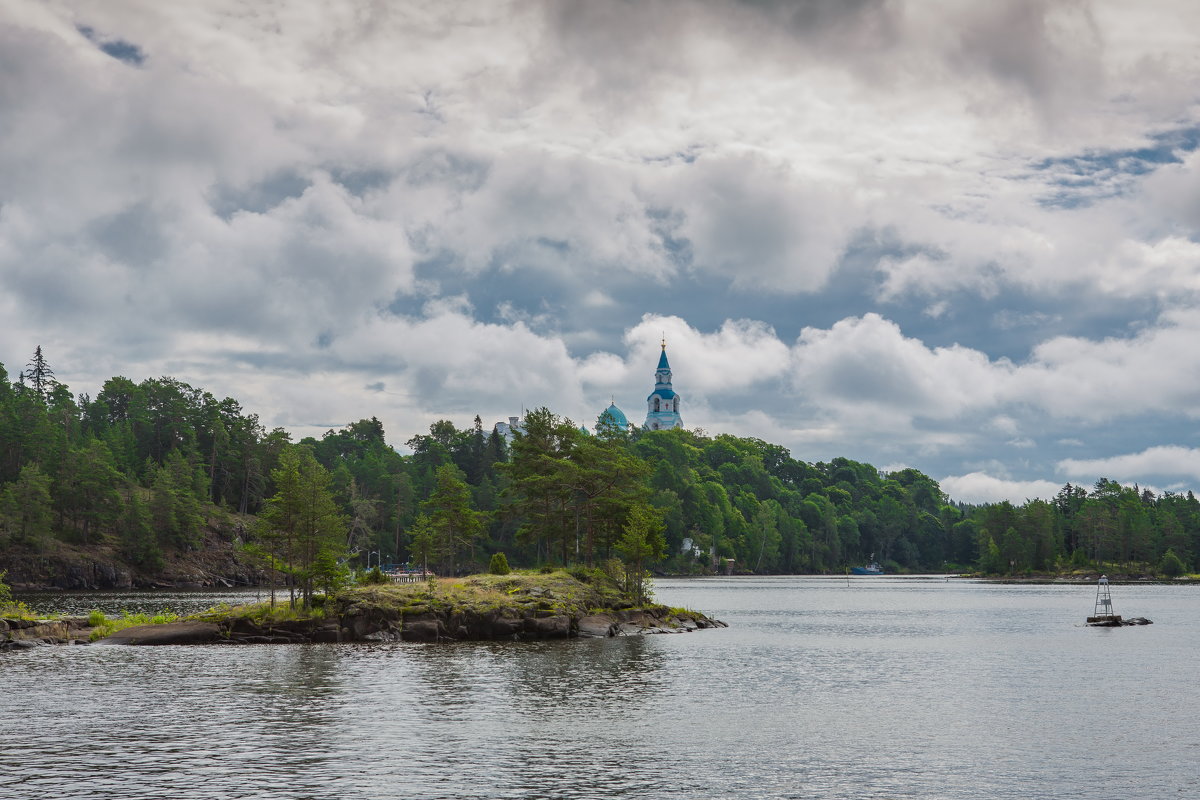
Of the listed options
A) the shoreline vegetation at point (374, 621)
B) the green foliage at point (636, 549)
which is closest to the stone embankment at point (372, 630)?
the shoreline vegetation at point (374, 621)

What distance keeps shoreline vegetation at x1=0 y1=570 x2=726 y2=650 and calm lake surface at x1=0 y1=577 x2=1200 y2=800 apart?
127 inches

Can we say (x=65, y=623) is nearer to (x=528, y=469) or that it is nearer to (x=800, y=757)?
(x=528, y=469)

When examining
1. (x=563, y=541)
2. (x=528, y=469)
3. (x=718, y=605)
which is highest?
(x=528, y=469)

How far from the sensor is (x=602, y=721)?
140 feet

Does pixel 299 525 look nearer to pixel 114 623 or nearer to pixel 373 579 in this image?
pixel 373 579

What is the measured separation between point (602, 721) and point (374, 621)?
126ft

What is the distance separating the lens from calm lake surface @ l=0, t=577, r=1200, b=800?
3212 cm

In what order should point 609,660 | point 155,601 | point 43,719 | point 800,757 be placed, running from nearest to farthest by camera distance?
1. point 800,757
2. point 43,719
3. point 609,660
4. point 155,601

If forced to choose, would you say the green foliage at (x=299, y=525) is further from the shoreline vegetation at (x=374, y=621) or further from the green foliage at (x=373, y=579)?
the shoreline vegetation at (x=374, y=621)

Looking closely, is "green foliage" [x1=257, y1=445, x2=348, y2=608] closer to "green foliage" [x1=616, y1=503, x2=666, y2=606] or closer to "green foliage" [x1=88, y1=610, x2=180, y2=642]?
"green foliage" [x1=88, y1=610, x2=180, y2=642]

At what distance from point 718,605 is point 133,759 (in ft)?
341

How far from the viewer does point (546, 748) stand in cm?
3728

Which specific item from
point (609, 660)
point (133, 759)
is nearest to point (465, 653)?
point (609, 660)

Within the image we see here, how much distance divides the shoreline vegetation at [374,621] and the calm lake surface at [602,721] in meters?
3.23
